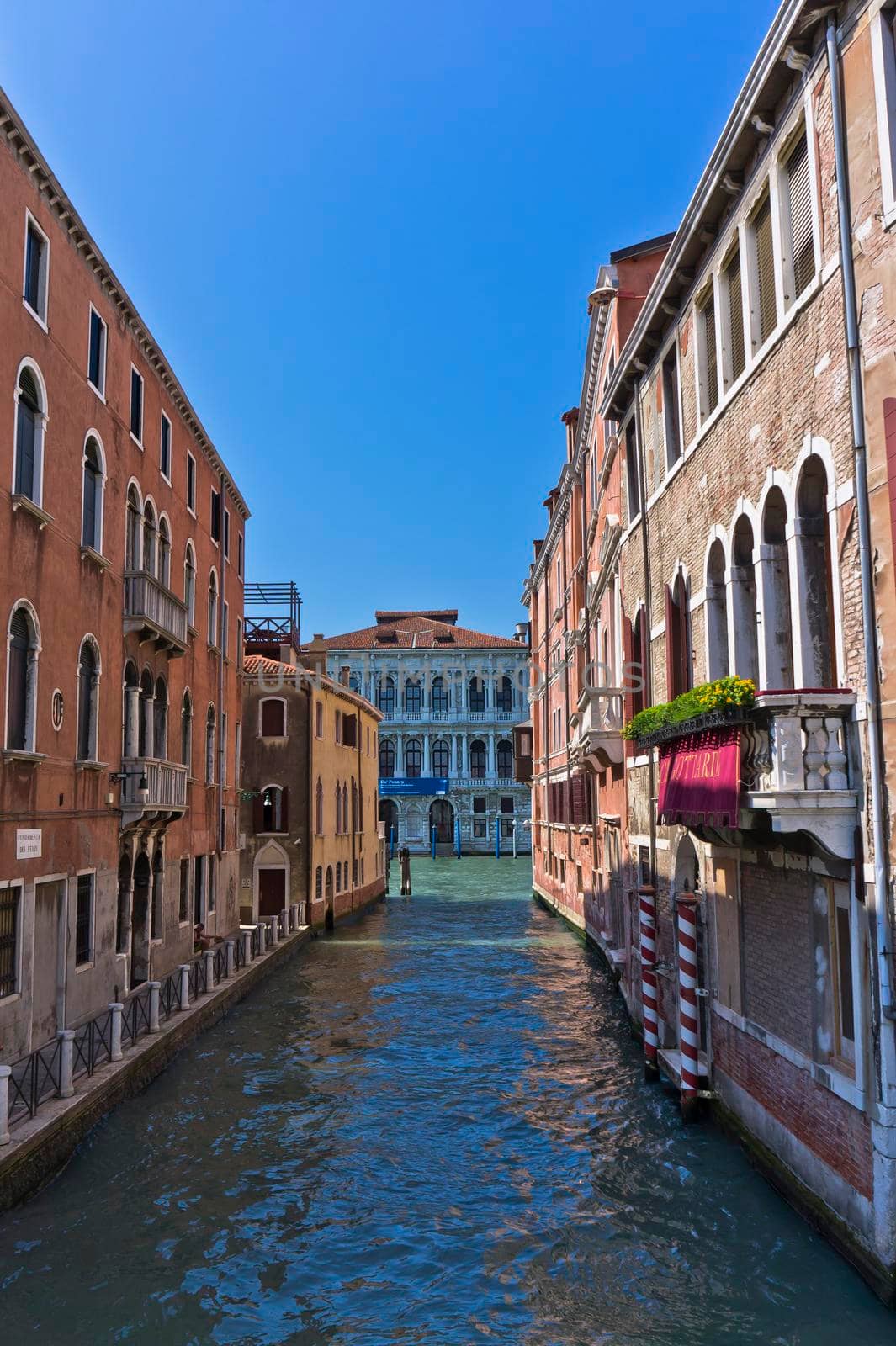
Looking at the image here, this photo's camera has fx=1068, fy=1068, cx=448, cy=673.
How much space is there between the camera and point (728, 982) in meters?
9.98

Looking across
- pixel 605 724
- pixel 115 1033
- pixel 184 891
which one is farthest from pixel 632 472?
pixel 184 891

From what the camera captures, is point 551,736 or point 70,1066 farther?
point 551,736

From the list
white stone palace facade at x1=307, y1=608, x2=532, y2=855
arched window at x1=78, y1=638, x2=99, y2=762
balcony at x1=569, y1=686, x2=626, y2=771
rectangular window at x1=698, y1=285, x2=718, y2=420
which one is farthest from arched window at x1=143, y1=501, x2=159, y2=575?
white stone palace facade at x1=307, y1=608, x2=532, y2=855

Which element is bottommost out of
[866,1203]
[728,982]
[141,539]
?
[866,1203]

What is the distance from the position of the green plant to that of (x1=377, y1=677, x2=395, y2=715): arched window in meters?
55.5

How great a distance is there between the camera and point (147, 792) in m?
15.1

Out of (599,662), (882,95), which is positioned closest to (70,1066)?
(882,95)

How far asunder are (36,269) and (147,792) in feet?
22.8

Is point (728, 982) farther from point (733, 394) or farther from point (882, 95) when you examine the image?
point (882, 95)

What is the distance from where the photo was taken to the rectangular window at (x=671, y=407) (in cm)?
1221

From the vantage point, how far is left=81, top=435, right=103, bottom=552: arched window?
45.1 ft

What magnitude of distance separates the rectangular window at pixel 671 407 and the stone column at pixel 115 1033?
28.3 ft

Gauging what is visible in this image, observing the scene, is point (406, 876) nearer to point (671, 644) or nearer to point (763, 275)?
point (671, 644)

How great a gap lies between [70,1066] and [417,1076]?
15.8 ft
